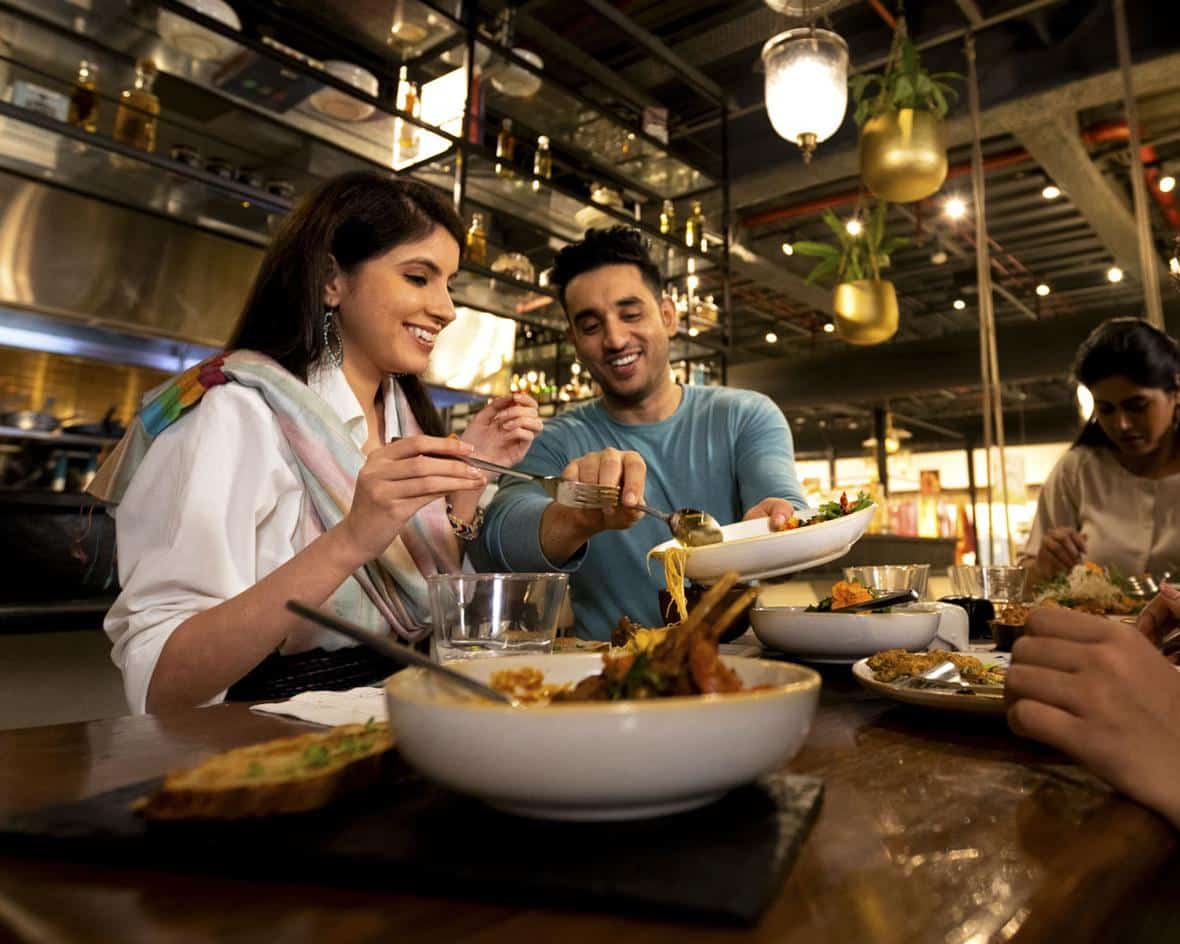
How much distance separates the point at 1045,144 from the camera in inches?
189

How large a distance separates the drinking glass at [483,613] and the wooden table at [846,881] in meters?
0.29

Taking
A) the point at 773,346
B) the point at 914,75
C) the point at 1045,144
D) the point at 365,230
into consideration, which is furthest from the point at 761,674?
the point at 773,346

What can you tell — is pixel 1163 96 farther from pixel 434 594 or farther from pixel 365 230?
pixel 434 594

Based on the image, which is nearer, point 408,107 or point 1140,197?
point 1140,197

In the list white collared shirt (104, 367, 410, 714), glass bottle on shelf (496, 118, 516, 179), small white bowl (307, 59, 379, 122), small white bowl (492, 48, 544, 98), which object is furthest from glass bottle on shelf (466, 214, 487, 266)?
white collared shirt (104, 367, 410, 714)

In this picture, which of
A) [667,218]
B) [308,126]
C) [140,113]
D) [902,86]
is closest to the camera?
[902,86]

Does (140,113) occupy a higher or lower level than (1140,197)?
higher

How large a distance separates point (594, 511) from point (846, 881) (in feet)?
4.28

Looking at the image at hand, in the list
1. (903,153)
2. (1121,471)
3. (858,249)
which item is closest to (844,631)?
(903,153)

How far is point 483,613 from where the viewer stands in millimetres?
925

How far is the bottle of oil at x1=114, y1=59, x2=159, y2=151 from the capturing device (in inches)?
131

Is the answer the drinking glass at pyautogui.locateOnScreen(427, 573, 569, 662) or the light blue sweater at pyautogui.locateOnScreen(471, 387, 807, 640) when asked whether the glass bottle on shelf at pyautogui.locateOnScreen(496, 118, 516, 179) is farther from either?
the drinking glass at pyautogui.locateOnScreen(427, 573, 569, 662)

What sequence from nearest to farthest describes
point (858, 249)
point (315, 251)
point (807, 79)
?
point (315, 251) < point (807, 79) < point (858, 249)

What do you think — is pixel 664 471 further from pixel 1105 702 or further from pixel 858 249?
pixel 858 249
